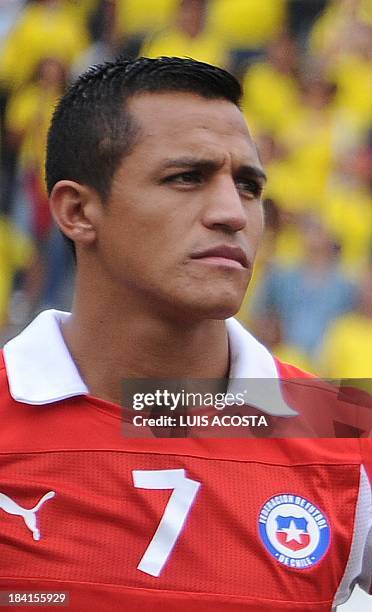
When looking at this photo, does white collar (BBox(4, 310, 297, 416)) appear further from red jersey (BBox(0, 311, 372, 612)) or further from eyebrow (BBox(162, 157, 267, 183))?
eyebrow (BBox(162, 157, 267, 183))

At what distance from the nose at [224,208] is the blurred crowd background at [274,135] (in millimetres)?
1894

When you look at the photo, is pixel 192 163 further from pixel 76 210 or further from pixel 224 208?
pixel 76 210

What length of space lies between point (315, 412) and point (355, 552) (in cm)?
20

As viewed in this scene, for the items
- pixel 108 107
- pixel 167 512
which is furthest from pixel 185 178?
pixel 167 512

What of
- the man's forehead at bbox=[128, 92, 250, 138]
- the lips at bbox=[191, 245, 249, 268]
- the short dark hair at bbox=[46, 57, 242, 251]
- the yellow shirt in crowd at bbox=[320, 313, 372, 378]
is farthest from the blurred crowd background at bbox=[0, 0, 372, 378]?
the lips at bbox=[191, 245, 249, 268]

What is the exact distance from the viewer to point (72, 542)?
1346 millimetres

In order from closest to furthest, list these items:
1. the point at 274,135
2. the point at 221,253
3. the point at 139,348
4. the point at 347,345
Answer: the point at 221,253 < the point at 139,348 < the point at 347,345 < the point at 274,135

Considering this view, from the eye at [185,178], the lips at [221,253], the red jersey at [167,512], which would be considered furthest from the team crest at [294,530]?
the eye at [185,178]

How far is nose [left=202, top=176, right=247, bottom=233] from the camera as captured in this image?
4.40ft

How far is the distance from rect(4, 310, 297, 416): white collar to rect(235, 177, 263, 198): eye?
236 mm

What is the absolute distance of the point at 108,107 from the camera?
58.6 inches

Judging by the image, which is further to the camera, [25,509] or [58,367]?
[58,367]

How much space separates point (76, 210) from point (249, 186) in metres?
0.26

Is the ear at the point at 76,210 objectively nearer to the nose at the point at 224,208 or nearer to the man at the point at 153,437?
the man at the point at 153,437
